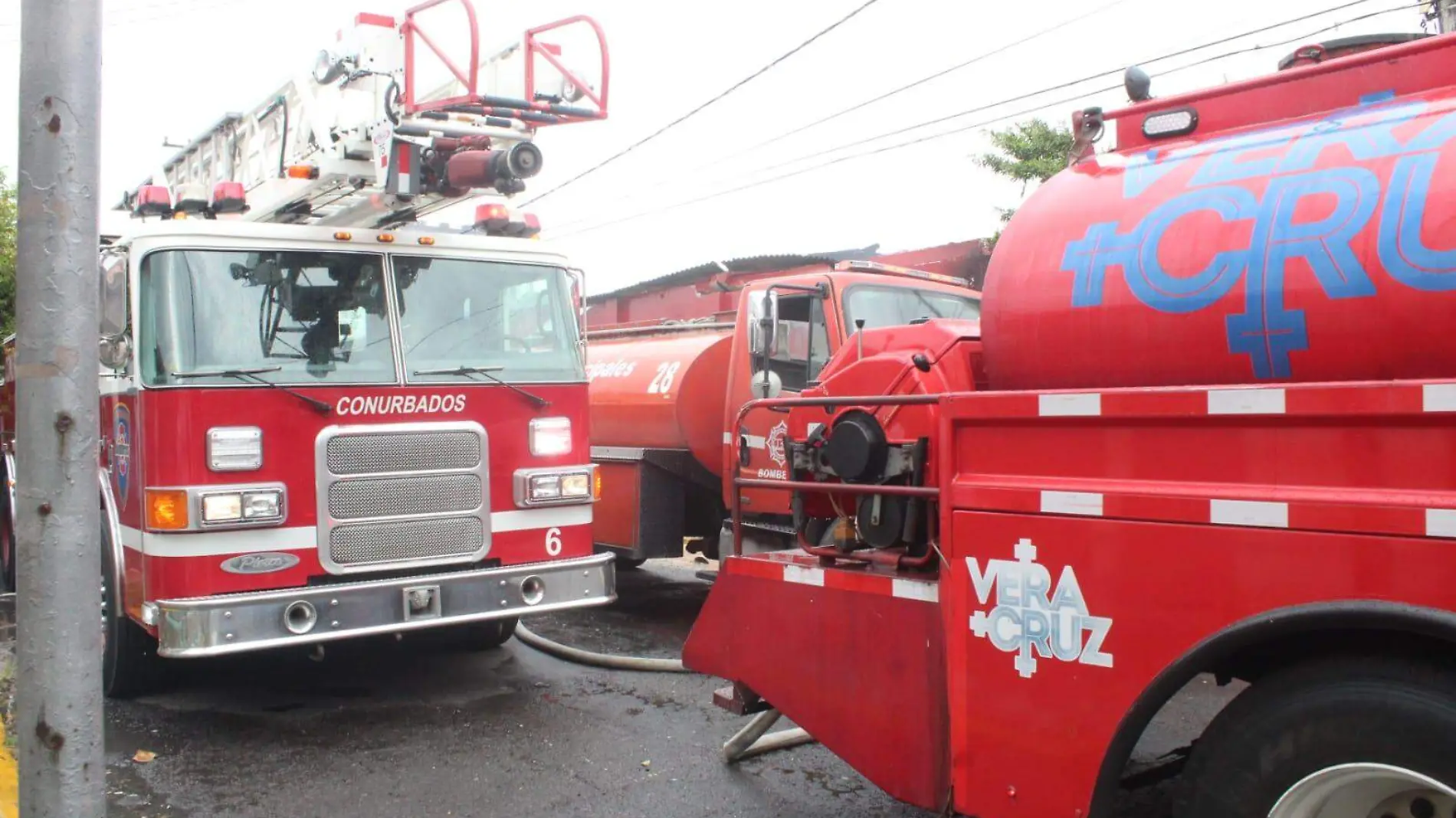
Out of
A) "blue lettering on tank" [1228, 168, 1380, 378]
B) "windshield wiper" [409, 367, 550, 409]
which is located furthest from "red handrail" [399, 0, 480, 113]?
"blue lettering on tank" [1228, 168, 1380, 378]

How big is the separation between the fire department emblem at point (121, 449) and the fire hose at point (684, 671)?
2.59 meters

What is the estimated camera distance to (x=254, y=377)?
5664mm

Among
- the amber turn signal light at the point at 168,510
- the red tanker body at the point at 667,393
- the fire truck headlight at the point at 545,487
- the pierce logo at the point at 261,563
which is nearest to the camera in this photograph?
the amber turn signal light at the point at 168,510

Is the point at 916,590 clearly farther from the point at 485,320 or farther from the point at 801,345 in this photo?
the point at 801,345

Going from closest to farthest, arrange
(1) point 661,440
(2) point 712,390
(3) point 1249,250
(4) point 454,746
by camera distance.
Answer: (3) point 1249,250 < (4) point 454,746 < (2) point 712,390 < (1) point 661,440

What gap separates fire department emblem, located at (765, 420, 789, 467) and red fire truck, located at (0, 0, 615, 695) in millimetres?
1393

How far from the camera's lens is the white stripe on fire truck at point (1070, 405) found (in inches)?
123

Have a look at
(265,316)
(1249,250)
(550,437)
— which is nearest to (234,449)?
(265,316)

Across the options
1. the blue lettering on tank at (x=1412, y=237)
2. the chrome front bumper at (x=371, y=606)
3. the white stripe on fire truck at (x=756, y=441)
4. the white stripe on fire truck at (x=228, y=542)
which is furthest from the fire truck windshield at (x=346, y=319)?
the blue lettering on tank at (x=1412, y=237)

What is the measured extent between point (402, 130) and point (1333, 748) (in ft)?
17.0

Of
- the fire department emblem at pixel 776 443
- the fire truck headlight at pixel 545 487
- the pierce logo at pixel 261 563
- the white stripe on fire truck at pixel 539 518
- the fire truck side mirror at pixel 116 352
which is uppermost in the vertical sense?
the fire truck side mirror at pixel 116 352

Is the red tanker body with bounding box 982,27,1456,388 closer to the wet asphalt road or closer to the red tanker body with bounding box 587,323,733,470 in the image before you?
the wet asphalt road

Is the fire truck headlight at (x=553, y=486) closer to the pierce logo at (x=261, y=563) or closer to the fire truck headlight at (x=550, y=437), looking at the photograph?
the fire truck headlight at (x=550, y=437)

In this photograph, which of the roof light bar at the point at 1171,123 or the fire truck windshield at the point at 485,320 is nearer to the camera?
the roof light bar at the point at 1171,123
